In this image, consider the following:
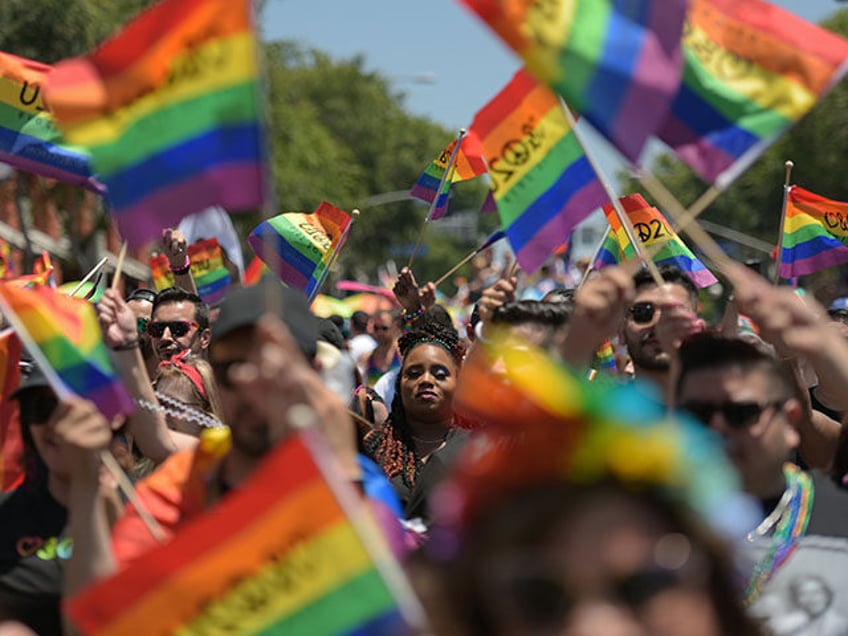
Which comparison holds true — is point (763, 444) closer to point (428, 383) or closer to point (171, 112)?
point (171, 112)

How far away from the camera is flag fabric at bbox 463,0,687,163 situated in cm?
390

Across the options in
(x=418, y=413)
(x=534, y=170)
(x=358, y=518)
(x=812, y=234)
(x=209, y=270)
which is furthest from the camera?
(x=209, y=270)

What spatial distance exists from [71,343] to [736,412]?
1.71m

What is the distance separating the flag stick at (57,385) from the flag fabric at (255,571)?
17.8 inches

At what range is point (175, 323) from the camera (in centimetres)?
750

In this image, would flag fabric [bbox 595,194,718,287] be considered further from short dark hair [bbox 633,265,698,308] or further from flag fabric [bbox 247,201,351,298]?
flag fabric [bbox 247,201,351,298]

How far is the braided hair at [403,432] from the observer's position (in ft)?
20.2

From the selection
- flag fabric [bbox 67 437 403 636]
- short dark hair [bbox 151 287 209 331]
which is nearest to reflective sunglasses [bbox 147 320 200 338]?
short dark hair [bbox 151 287 209 331]

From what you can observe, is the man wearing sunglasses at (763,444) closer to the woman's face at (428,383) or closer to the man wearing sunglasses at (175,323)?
the woman's face at (428,383)

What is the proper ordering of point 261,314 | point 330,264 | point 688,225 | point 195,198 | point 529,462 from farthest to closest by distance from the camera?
point 330,264
point 688,225
point 195,198
point 261,314
point 529,462

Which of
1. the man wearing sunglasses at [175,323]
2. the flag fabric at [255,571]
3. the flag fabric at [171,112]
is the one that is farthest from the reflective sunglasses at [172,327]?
the flag fabric at [255,571]

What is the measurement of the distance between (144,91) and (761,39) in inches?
70.1

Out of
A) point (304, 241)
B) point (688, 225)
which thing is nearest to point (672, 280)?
point (304, 241)

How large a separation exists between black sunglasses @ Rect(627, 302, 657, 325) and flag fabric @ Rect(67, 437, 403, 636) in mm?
2796
